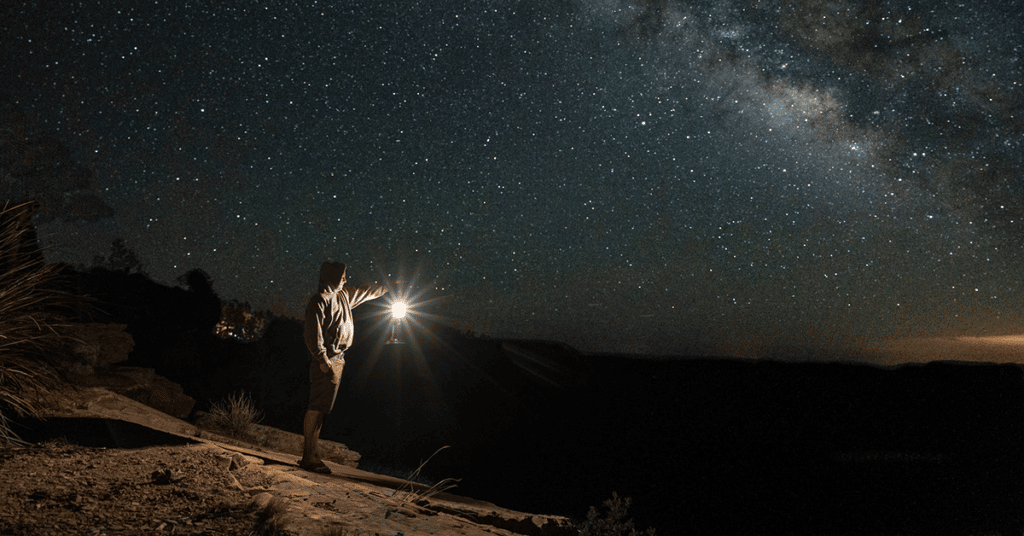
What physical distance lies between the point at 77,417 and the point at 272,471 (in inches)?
89.3

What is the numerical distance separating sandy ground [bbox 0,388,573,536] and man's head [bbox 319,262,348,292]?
1.95 meters

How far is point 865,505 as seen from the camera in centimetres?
7012

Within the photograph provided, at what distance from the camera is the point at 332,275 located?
5.81 m

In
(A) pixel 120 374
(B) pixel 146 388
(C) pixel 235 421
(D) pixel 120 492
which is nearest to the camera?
(D) pixel 120 492

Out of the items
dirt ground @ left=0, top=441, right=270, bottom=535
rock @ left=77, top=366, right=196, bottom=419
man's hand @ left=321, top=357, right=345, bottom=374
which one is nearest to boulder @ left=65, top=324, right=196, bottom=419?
rock @ left=77, top=366, right=196, bottom=419

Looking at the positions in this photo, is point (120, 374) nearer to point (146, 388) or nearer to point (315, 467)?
point (146, 388)

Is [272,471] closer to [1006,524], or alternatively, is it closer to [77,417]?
[77,417]

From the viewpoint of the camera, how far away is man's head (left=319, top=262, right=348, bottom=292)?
229 inches

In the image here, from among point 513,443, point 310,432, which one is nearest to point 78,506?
point 310,432

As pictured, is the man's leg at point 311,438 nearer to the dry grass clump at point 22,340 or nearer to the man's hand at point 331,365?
the man's hand at point 331,365

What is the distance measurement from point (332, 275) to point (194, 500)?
2.90m

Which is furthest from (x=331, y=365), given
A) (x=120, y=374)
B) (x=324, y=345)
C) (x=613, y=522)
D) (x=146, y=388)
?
(x=120, y=374)

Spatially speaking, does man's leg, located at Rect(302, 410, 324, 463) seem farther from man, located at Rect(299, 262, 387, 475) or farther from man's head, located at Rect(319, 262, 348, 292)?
man's head, located at Rect(319, 262, 348, 292)

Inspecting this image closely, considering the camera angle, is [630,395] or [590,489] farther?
[630,395]
